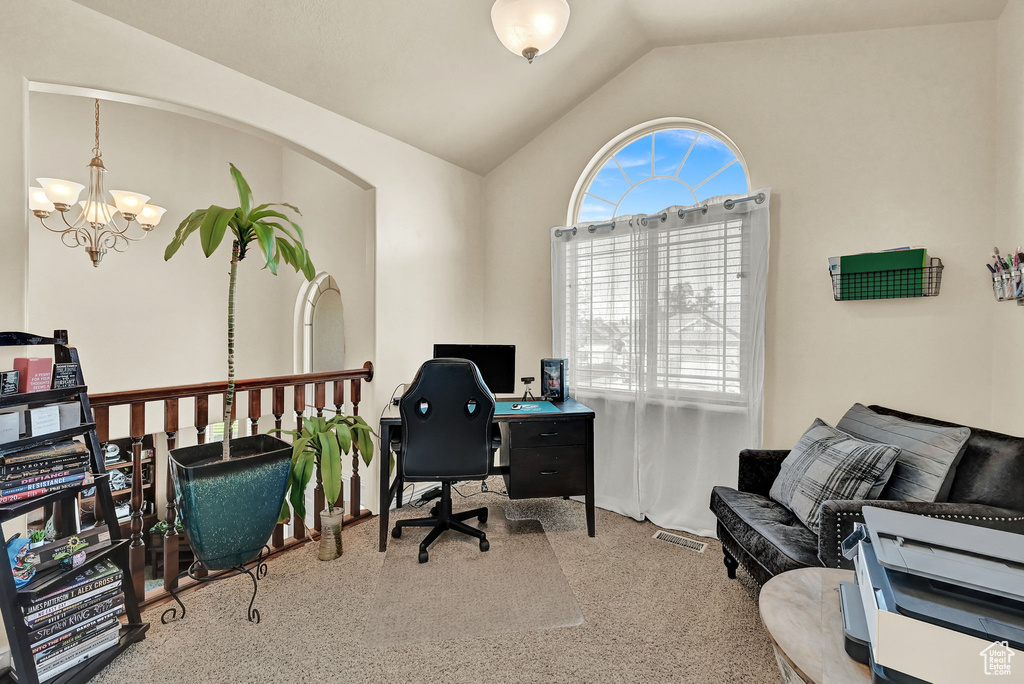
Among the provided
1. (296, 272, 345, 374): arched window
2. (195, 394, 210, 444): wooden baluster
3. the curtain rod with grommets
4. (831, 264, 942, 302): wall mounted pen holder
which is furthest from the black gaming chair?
(296, 272, 345, 374): arched window

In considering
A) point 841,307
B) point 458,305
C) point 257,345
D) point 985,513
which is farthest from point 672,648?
point 257,345

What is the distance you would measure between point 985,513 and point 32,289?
5.70 meters

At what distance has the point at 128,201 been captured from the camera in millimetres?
3119

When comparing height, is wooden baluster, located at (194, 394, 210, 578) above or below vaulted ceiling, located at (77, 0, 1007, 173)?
below

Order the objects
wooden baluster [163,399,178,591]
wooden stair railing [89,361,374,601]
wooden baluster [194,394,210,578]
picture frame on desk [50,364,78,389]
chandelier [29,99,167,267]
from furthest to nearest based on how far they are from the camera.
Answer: chandelier [29,99,167,267], wooden baluster [194,394,210,578], wooden baluster [163,399,178,591], wooden stair railing [89,361,374,601], picture frame on desk [50,364,78,389]

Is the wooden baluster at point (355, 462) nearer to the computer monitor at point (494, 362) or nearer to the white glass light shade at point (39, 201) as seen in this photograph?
the computer monitor at point (494, 362)

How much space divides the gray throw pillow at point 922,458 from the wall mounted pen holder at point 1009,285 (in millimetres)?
596

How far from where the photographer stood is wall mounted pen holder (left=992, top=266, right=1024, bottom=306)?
1.80 metres

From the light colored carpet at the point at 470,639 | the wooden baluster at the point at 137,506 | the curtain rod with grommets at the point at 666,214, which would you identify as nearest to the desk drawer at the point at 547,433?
the light colored carpet at the point at 470,639

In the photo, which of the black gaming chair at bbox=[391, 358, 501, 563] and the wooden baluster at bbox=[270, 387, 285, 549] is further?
the wooden baluster at bbox=[270, 387, 285, 549]

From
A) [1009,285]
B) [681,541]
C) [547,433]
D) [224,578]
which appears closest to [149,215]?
[224,578]

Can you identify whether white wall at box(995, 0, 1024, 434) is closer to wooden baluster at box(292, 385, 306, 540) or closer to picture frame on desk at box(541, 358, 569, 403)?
picture frame on desk at box(541, 358, 569, 403)

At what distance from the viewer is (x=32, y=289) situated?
3.54 metres

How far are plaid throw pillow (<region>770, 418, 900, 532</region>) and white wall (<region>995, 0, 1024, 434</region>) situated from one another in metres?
0.66
